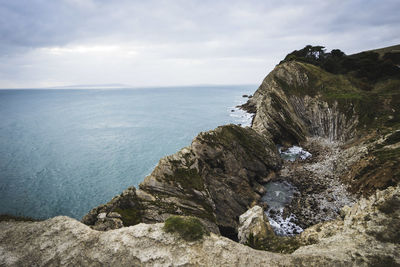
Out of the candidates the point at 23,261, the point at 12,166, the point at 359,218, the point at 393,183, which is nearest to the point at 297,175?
the point at 393,183

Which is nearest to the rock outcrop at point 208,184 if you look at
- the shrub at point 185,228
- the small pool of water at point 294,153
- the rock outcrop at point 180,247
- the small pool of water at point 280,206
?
the small pool of water at point 280,206

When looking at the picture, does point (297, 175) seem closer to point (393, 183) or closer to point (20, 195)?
point (393, 183)

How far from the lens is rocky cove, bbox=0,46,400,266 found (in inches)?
449

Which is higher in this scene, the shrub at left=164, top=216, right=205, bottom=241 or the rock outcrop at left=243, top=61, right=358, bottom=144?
the rock outcrop at left=243, top=61, right=358, bottom=144

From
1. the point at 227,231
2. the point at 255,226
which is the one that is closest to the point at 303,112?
the point at 227,231

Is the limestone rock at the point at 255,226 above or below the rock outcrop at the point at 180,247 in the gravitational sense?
below

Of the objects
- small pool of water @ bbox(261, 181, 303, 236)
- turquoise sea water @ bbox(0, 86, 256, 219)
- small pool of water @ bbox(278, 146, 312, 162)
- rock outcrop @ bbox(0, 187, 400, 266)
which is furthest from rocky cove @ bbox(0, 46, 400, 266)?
turquoise sea water @ bbox(0, 86, 256, 219)

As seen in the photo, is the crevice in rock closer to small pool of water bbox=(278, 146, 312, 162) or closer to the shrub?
the shrub

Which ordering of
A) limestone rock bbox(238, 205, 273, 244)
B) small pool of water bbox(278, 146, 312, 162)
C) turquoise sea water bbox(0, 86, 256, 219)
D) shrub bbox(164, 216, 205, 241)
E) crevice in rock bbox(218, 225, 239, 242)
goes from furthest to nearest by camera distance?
small pool of water bbox(278, 146, 312, 162)
turquoise sea water bbox(0, 86, 256, 219)
crevice in rock bbox(218, 225, 239, 242)
limestone rock bbox(238, 205, 273, 244)
shrub bbox(164, 216, 205, 241)

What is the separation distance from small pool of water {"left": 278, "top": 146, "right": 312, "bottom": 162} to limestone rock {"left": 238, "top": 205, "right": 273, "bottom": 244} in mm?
27584

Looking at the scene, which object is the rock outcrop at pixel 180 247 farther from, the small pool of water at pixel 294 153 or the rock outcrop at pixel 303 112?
the rock outcrop at pixel 303 112

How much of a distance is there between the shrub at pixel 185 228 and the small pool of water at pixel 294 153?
3717cm

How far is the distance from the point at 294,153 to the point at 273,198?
61.4ft

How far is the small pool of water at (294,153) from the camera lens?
43.6m
